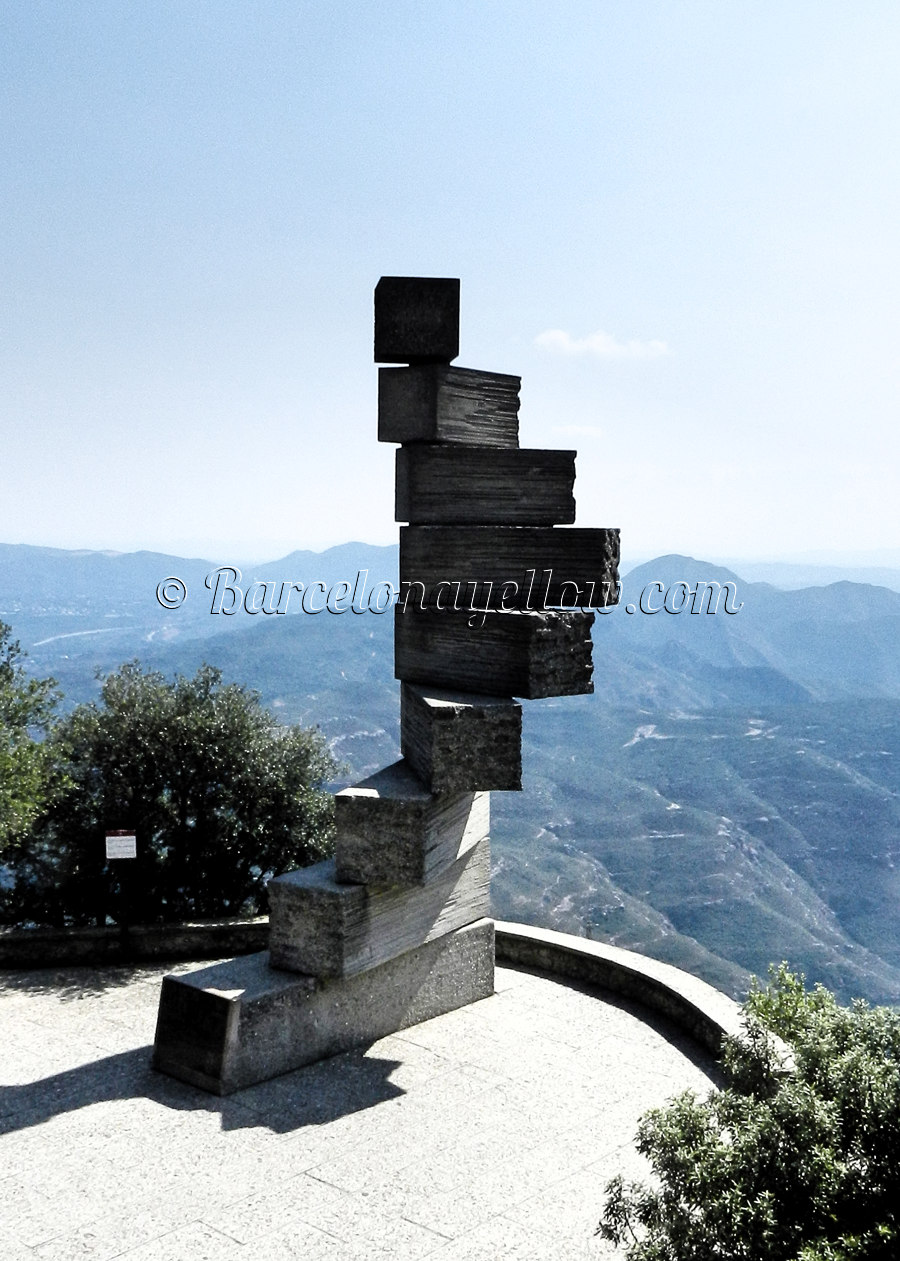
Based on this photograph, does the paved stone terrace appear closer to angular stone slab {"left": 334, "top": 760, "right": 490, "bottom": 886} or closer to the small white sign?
angular stone slab {"left": 334, "top": 760, "right": 490, "bottom": 886}

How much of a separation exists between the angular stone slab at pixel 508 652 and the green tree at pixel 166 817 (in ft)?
13.0

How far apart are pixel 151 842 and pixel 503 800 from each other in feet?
553

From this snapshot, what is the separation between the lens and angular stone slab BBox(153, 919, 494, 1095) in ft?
22.6

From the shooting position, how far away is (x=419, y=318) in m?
7.89

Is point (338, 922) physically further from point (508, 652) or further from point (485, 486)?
point (485, 486)

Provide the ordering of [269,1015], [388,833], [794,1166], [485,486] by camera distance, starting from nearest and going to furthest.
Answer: [794,1166] < [269,1015] < [388,833] < [485,486]

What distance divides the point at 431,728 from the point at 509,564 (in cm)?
149

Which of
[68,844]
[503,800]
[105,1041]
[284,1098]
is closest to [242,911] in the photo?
[68,844]

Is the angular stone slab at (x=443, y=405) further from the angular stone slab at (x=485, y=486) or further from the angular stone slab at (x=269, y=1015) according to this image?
the angular stone slab at (x=269, y=1015)

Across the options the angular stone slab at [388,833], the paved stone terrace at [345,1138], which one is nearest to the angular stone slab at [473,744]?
the angular stone slab at [388,833]

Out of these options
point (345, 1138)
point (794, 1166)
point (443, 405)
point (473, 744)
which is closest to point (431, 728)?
point (473, 744)

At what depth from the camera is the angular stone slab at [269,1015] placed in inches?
271

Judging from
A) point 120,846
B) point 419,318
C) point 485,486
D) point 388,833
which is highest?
point 419,318

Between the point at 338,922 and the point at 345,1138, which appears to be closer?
the point at 345,1138
